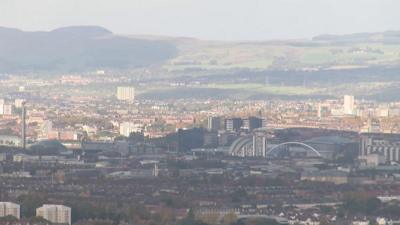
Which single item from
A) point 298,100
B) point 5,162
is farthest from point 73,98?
point 5,162

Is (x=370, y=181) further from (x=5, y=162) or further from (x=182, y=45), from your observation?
(x=182, y=45)

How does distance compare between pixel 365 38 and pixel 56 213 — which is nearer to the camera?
pixel 56 213

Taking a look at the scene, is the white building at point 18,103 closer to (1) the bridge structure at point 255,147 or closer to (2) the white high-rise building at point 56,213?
(1) the bridge structure at point 255,147

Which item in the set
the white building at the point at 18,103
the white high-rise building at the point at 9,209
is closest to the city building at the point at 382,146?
the white building at the point at 18,103

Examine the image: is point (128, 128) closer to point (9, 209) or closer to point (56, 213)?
point (9, 209)

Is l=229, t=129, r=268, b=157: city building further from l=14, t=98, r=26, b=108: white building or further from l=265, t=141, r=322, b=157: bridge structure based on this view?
l=14, t=98, r=26, b=108: white building

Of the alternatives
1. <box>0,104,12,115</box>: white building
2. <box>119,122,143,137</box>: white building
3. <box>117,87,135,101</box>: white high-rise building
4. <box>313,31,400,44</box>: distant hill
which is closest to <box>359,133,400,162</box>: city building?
<box>119,122,143,137</box>: white building

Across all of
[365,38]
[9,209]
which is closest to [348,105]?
[365,38]
